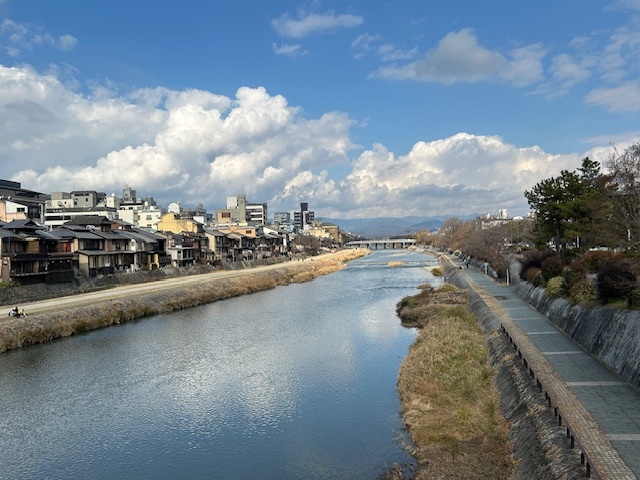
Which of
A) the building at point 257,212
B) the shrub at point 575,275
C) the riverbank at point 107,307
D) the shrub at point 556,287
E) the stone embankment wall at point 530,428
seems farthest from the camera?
the building at point 257,212

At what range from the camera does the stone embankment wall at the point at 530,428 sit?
351 inches

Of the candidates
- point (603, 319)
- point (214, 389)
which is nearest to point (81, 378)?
point (214, 389)

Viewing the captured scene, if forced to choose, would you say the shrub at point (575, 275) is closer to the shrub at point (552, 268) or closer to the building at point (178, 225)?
the shrub at point (552, 268)

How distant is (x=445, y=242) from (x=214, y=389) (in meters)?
125

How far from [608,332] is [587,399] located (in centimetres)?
505

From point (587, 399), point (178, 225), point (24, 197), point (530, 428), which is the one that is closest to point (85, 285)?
point (178, 225)

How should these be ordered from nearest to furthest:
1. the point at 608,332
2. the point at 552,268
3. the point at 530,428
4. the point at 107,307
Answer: the point at 530,428 → the point at 608,332 → the point at 552,268 → the point at 107,307

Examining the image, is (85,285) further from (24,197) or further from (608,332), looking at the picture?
(24,197)

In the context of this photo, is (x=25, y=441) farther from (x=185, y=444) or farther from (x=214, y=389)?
(x=214, y=389)

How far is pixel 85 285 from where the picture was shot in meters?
43.3

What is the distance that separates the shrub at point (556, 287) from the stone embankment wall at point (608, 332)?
4.02ft

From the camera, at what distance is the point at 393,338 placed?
1058 inches

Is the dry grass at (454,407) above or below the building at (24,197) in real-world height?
below

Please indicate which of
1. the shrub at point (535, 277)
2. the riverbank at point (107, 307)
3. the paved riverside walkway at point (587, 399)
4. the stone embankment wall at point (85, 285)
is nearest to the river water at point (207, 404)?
the riverbank at point (107, 307)
